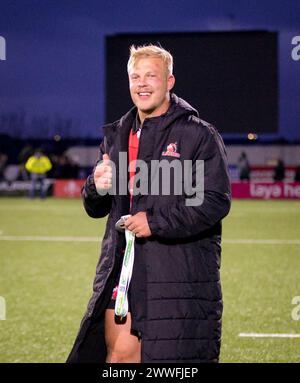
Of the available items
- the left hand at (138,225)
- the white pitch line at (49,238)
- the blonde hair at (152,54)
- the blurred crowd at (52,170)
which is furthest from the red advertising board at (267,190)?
the left hand at (138,225)

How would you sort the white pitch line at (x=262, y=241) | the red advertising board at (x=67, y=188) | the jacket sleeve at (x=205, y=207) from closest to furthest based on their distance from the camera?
the jacket sleeve at (x=205, y=207)
the white pitch line at (x=262, y=241)
the red advertising board at (x=67, y=188)

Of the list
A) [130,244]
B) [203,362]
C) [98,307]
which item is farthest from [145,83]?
[203,362]

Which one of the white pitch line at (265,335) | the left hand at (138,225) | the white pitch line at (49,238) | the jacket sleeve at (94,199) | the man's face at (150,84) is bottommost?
the white pitch line at (265,335)

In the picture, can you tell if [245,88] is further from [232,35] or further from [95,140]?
[95,140]

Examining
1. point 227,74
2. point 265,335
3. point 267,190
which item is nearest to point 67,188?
point 227,74

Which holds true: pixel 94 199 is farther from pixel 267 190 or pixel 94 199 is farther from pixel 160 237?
pixel 267 190

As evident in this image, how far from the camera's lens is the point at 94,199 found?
3766 millimetres

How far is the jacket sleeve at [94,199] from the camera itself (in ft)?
12.2

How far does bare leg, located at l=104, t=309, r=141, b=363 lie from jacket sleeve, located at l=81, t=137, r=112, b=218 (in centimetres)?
57

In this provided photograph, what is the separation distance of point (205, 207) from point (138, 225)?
0.36 meters

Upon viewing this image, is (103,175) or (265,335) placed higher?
(103,175)

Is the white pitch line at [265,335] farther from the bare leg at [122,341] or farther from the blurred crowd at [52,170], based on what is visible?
the blurred crowd at [52,170]

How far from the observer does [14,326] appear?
681 centimetres
